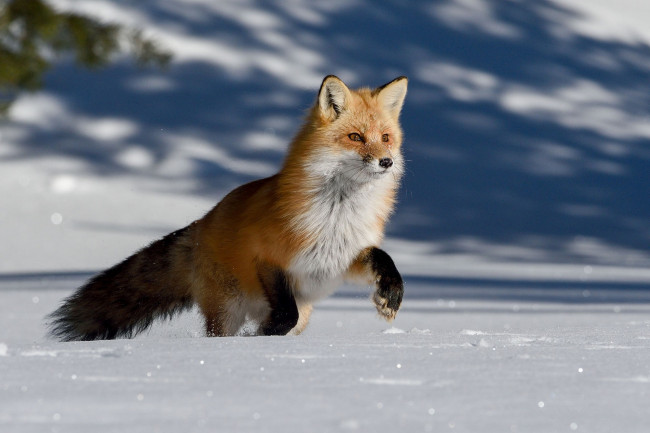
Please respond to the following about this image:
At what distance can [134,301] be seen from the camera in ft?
20.1

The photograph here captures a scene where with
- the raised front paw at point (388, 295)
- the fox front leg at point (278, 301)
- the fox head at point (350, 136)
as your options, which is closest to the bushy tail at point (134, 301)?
the fox front leg at point (278, 301)

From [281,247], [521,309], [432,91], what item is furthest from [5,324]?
[432,91]

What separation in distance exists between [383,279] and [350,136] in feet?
2.80

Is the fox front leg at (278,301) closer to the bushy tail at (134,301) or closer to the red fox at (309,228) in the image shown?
the red fox at (309,228)

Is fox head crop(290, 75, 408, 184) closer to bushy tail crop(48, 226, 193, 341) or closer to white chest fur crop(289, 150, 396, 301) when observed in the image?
white chest fur crop(289, 150, 396, 301)

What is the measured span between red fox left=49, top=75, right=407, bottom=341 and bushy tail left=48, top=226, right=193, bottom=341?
0.03 meters

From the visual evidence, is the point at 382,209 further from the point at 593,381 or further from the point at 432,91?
the point at 432,91

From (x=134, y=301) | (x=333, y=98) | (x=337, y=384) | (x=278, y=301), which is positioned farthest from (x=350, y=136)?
(x=337, y=384)

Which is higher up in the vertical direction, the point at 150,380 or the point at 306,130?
the point at 306,130

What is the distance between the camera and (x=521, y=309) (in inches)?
354

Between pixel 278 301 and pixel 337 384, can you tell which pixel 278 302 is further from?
pixel 337 384

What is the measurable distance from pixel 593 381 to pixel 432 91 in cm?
2322

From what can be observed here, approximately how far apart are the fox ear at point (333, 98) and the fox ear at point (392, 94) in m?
0.28

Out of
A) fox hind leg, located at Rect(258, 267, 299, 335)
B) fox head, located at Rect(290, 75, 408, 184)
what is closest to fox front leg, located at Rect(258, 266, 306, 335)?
fox hind leg, located at Rect(258, 267, 299, 335)
